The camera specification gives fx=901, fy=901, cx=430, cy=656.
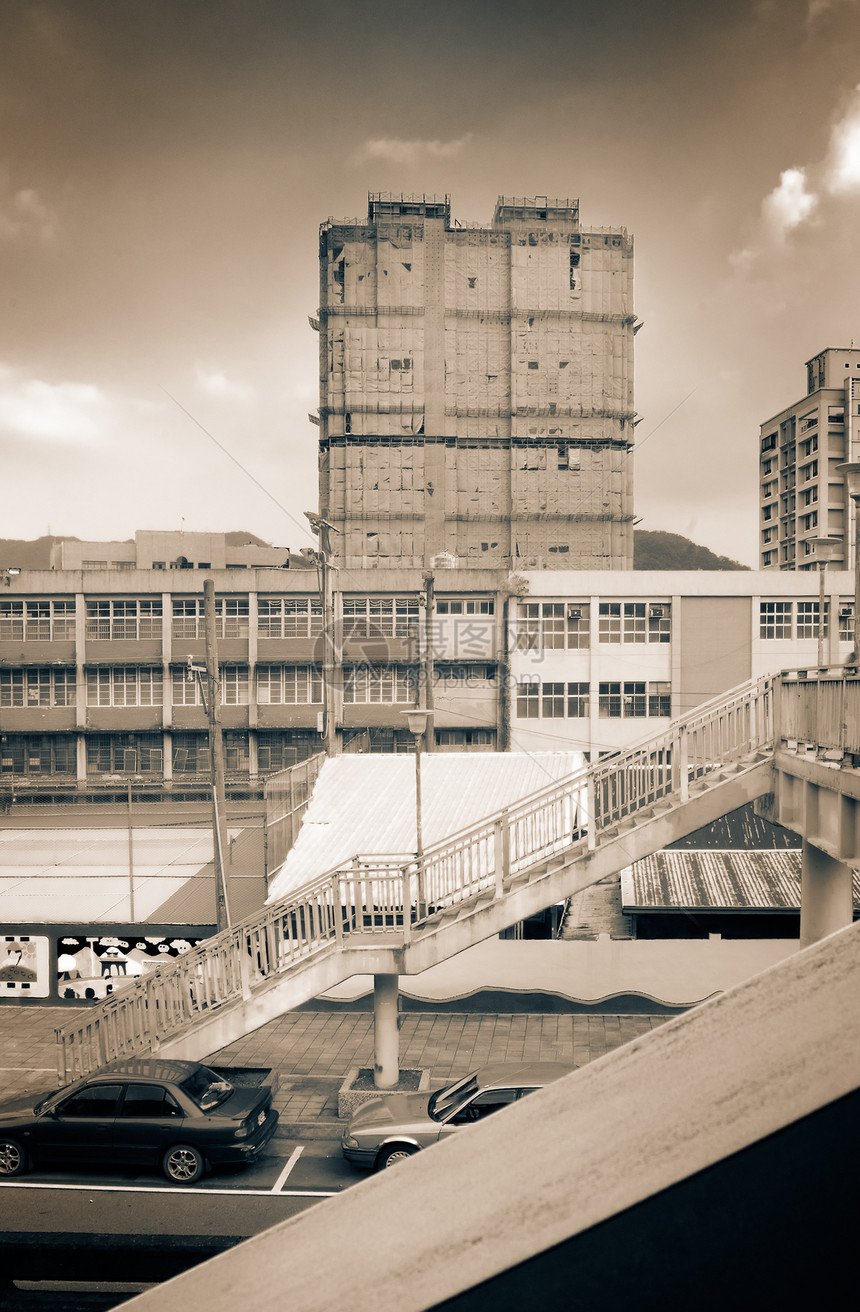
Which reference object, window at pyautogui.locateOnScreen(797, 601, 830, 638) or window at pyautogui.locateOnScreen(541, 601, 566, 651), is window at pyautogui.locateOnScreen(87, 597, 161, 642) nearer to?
window at pyautogui.locateOnScreen(541, 601, 566, 651)

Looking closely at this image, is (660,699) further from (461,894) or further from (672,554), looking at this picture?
(672,554)

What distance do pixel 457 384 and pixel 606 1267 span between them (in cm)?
6588

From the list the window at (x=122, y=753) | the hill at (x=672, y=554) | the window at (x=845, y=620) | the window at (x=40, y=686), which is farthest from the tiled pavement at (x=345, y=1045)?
the hill at (x=672, y=554)

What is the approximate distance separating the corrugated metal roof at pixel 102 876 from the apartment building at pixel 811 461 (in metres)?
47.9

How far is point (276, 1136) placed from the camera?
10883mm

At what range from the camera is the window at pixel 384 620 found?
142 feet

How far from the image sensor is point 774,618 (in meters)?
41.4

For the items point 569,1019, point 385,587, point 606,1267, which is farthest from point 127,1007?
point 385,587

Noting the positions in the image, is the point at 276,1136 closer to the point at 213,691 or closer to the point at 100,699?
Result: the point at 213,691

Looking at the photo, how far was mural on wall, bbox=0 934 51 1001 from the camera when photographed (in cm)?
1579

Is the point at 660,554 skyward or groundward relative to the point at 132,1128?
skyward

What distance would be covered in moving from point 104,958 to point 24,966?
1579 millimetres

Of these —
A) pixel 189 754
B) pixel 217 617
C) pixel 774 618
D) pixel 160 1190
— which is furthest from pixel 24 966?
pixel 774 618

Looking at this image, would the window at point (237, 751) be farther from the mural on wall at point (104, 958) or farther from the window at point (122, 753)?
the mural on wall at point (104, 958)
